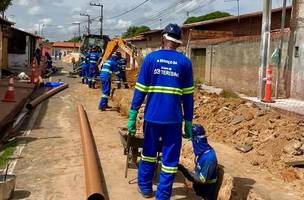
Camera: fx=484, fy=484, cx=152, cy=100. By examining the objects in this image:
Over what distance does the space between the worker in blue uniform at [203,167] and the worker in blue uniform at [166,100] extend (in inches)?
14.3

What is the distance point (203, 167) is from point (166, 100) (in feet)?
3.57

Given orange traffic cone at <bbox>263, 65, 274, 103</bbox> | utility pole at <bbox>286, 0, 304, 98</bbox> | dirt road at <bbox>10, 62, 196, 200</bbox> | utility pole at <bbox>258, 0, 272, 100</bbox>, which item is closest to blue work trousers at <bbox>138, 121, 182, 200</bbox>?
dirt road at <bbox>10, 62, 196, 200</bbox>

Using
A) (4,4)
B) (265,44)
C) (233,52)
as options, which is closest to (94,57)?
(233,52)

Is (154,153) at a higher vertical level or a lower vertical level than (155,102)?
lower

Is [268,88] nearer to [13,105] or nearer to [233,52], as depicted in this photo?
[233,52]

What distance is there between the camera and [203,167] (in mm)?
6324

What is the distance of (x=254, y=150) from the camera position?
9.32 metres

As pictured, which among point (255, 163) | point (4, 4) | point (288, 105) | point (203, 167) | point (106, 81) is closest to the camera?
point (203, 167)

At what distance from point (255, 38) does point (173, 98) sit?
463 inches

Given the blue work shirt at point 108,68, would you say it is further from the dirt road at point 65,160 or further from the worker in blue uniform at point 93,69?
the worker in blue uniform at point 93,69

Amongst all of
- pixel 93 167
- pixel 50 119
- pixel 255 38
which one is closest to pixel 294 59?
pixel 255 38

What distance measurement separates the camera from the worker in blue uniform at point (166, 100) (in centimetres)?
590

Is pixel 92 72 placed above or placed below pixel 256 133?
above

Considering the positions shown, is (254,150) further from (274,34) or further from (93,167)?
(274,34)
